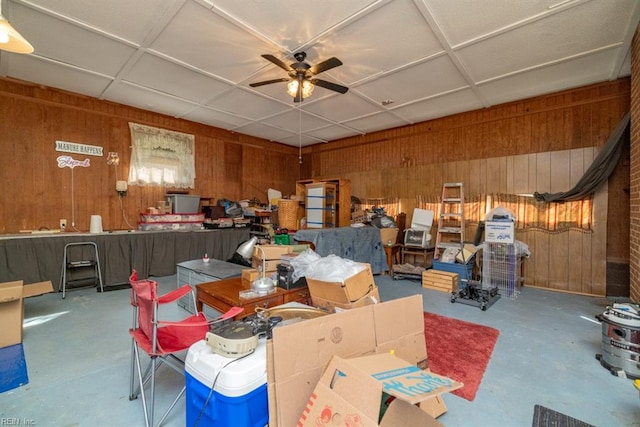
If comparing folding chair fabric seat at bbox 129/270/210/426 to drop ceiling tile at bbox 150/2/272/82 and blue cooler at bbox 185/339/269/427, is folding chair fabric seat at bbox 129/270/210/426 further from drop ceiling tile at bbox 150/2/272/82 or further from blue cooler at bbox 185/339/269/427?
drop ceiling tile at bbox 150/2/272/82

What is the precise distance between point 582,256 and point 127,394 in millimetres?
5887

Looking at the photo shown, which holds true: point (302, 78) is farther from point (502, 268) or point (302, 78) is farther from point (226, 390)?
point (502, 268)

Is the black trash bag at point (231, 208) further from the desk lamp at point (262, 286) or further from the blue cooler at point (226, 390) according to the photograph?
the blue cooler at point (226, 390)

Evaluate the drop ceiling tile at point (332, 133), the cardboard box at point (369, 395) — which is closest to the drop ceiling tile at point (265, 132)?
the drop ceiling tile at point (332, 133)

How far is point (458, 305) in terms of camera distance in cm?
371

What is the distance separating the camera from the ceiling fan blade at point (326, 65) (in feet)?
9.84

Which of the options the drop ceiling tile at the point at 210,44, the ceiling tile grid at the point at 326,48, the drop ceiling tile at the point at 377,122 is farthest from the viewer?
the drop ceiling tile at the point at 377,122

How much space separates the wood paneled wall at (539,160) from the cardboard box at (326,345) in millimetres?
4123

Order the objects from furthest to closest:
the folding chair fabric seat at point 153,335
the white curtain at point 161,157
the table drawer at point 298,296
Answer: the white curtain at point 161,157 → the table drawer at point 298,296 → the folding chair fabric seat at point 153,335

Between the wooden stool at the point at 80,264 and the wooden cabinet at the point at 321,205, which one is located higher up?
the wooden cabinet at the point at 321,205

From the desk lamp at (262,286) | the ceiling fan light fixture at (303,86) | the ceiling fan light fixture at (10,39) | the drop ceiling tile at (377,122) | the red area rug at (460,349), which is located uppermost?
the drop ceiling tile at (377,122)

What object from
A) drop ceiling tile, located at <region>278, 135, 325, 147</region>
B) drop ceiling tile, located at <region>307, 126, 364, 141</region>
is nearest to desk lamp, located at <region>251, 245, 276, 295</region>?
drop ceiling tile, located at <region>307, 126, 364, 141</region>

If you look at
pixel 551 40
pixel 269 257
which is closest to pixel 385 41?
pixel 551 40

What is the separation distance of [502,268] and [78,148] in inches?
281
